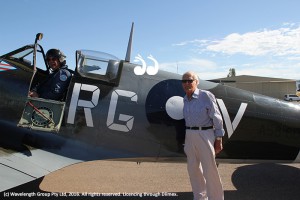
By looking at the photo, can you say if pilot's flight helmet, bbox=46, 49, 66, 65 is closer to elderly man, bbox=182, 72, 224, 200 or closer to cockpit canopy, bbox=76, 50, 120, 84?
cockpit canopy, bbox=76, 50, 120, 84

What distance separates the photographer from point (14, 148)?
4238 mm

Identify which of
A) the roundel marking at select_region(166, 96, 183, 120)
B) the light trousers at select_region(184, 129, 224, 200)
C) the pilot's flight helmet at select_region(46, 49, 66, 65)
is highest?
the pilot's flight helmet at select_region(46, 49, 66, 65)

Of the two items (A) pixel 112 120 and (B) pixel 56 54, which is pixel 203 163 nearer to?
(A) pixel 112 120

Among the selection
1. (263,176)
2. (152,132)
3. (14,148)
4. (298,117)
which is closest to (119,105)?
(152,132)

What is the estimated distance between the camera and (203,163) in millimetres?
4043

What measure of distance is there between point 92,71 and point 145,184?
8.82 feet

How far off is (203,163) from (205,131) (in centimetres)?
44

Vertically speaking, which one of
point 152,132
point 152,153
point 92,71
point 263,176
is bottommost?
point 263,176

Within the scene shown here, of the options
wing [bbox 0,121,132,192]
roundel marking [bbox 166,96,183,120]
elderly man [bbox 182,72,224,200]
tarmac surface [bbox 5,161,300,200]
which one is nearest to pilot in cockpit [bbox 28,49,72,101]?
wing [bbox 0,121,132,192]

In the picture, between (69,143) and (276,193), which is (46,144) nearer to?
(69,143)

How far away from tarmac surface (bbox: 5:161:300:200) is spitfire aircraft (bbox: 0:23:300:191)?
3.61ft

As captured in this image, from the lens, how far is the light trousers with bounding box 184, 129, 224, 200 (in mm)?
3980

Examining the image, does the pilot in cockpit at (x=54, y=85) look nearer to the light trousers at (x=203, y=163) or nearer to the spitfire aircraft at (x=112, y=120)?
the spitfire aircraft at (x=112, y=120)

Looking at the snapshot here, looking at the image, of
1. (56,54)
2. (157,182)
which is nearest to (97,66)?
(56,54)
